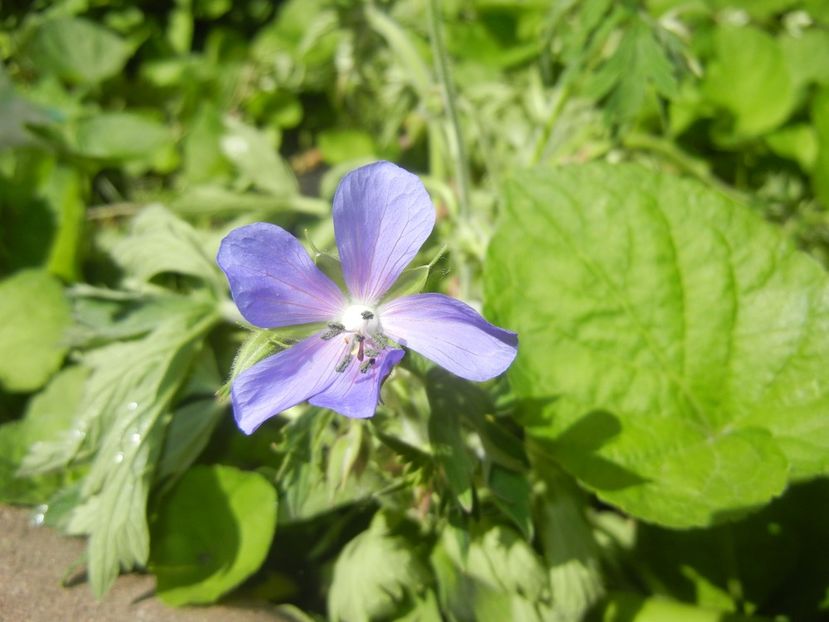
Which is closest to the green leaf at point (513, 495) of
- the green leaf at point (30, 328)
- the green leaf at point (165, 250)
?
the green leaf at point (165, 250)

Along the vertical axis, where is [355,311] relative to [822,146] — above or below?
above

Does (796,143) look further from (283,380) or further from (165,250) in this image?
(283,380)

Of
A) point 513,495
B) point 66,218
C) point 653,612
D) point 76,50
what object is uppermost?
point 76,50

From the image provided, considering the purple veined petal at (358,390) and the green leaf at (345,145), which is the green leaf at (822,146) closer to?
the green leaf at (345,145)

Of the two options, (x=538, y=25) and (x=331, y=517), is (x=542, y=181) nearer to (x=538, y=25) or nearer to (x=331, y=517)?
(x=331, y=517)

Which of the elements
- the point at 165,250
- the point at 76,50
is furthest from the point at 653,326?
the point at 76,50

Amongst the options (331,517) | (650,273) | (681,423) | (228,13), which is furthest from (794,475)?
(228,13)
